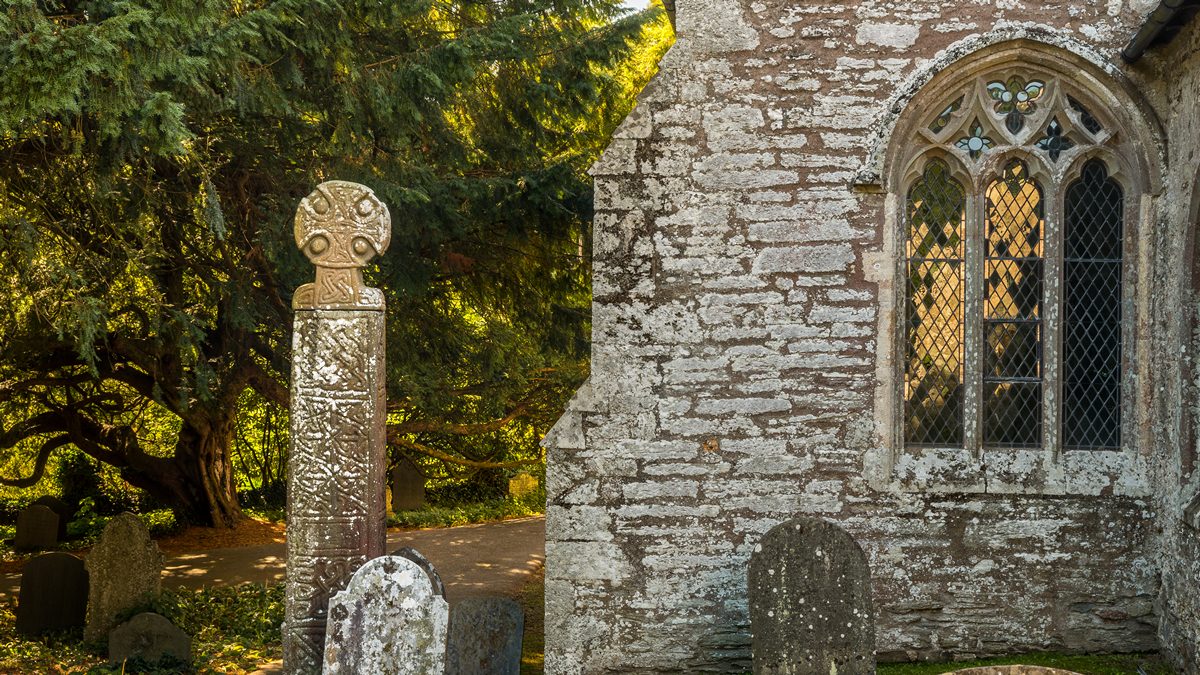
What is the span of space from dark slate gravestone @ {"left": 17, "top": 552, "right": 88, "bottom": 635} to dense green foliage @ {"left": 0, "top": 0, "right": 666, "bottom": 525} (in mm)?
1839

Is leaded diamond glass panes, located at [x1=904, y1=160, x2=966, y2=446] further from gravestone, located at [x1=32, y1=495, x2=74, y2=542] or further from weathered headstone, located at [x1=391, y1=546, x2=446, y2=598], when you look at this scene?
gravestone, located at [x1=32, y1=495, x2=74, y2=542]

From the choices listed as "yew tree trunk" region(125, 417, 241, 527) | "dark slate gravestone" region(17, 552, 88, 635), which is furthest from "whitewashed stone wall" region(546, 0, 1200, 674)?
"yew tree trunk" region(125, 417, 241, 527)

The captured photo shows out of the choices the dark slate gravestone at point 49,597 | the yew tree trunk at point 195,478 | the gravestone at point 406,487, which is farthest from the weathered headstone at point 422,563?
the gravestone at point 406,487

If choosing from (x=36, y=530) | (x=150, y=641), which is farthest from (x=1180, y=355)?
(x=36, y=530)

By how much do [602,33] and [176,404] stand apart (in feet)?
22.0

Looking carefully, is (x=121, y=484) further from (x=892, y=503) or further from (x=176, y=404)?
(x=892, y=503)

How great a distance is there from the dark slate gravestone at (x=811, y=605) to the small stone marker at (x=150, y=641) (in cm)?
505

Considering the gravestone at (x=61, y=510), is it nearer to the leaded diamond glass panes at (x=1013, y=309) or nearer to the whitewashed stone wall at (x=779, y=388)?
the whitewashed stone wall at (x=779, y=388)

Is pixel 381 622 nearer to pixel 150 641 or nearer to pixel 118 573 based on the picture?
pixel 150 641

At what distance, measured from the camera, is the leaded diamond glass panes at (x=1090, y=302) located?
22.9ft

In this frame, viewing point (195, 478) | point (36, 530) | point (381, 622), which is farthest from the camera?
point (195, 478)

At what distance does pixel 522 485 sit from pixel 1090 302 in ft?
43.6

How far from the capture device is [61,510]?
15.1 m

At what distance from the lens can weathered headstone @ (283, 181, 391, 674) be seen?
540cm
